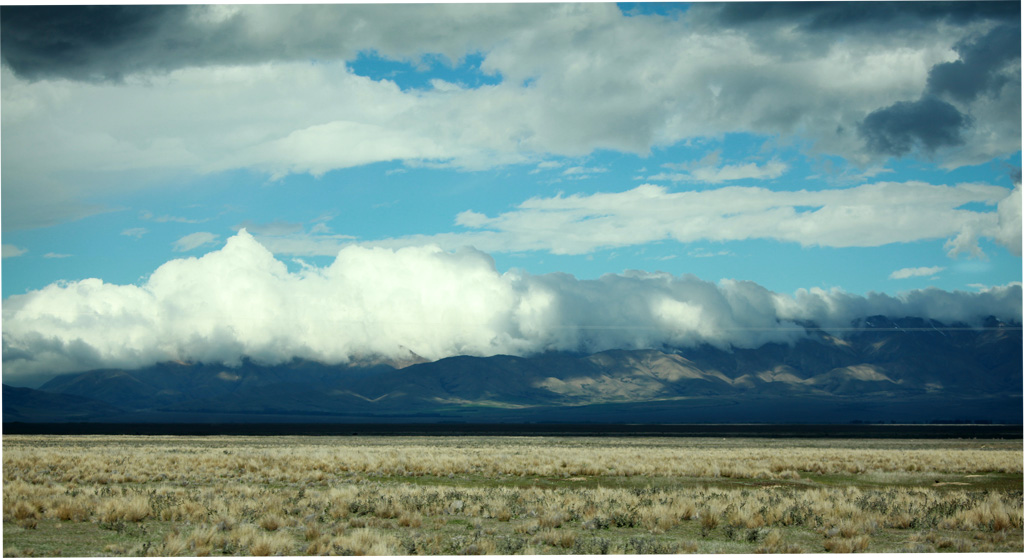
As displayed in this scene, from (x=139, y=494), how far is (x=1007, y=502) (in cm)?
2518

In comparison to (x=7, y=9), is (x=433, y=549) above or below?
below

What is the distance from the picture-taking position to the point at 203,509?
1933 cm

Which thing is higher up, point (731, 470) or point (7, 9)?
point (7, 9)

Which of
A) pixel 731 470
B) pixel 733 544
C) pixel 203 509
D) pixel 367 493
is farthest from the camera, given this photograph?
pixel 731 470

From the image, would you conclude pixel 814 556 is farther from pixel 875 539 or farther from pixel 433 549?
pixel 433 549

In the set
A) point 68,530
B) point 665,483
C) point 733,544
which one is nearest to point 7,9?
point 68,530

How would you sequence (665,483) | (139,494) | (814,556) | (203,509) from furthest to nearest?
(665,483)
(139,494)
(203,509)
(814,556)

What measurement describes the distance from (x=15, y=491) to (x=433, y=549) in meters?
14.5

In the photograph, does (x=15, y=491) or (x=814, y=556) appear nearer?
(x=814, y=556)

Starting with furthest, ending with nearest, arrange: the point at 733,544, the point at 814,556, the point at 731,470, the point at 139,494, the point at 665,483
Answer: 1. the point at 731,470
2. the point at 665,483
3. the point at 139,494
4. the point at 733,544
5. the point at 814,556

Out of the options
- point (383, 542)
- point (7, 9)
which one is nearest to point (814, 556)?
point (383, 542)

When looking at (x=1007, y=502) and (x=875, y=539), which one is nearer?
(x=875, y=539)

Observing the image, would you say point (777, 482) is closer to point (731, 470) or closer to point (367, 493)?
point (731, 470)

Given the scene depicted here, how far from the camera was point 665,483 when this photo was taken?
29.7 metres
